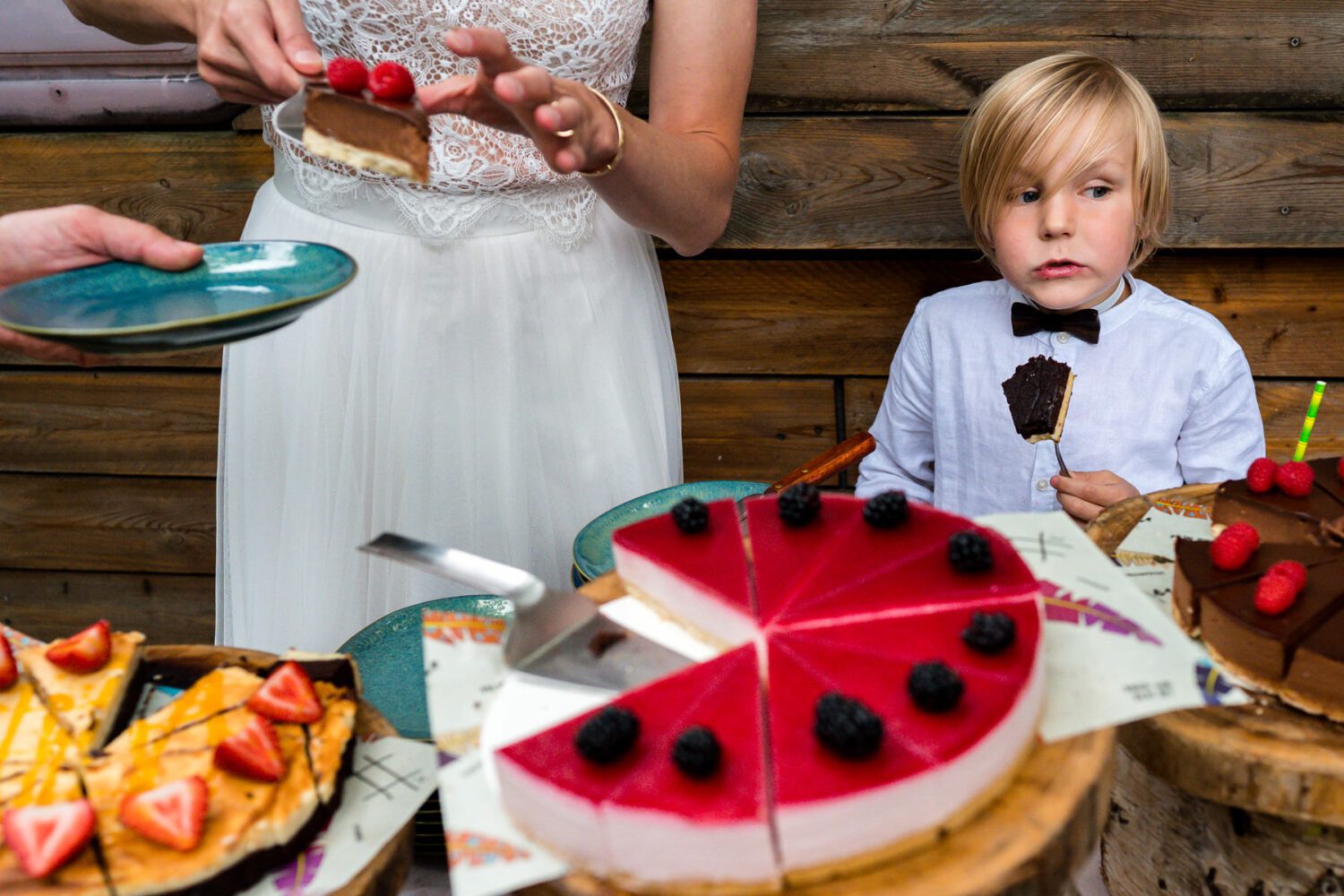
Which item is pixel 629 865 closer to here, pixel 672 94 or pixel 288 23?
pixel 288 23

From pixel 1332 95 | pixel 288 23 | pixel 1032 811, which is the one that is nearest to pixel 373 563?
pixel 288 23

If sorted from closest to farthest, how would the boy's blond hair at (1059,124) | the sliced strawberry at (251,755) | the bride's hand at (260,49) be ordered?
the sliced strawberry at (251,755)
the bride's hand at (260,49)
the boy's blond hair at (1059,124)

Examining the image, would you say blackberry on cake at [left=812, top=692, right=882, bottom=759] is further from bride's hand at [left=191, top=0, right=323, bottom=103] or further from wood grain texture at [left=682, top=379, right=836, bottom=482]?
wood grain texture at [left=682, top=379, right=836, bottom=482]

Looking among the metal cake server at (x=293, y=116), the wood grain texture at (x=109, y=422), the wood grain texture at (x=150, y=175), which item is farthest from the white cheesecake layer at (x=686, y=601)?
the wood grain texture at (x=109, y=422)

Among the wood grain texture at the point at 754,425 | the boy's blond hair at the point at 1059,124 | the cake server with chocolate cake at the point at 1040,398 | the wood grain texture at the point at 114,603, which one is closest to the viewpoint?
the cake server with chocolate cake at the point at 1040,398

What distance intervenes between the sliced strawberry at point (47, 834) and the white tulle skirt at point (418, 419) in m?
1.15

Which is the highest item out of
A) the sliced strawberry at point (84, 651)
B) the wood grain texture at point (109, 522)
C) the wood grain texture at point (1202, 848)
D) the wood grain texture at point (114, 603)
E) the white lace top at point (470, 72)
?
the white lace top at point (470, 72)

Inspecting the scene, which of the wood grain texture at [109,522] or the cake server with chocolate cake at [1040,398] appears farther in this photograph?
the wood grain texture at [109,522]

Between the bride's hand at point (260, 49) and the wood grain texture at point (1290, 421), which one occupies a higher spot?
the bride's hand at point (260, 49)

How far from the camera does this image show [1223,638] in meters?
1.41

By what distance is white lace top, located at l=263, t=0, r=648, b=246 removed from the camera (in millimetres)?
1872

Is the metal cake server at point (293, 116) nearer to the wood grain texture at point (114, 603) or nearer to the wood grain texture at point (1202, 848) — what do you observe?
the wood grain texture at point (1202, 848)

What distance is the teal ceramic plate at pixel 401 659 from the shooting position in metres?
1.61

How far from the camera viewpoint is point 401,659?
5.81ft
